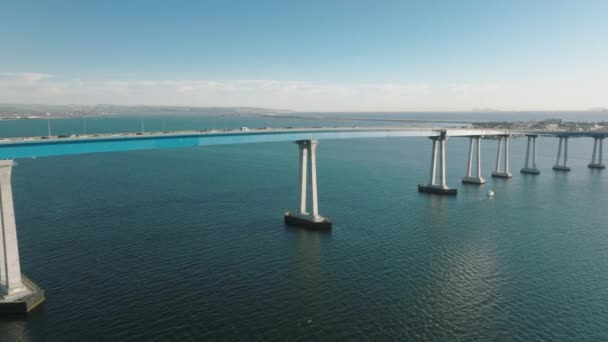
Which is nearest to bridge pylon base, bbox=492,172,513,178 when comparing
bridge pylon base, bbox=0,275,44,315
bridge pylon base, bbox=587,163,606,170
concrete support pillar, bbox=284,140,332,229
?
bridge pylon base, bbox=587,163,606,170

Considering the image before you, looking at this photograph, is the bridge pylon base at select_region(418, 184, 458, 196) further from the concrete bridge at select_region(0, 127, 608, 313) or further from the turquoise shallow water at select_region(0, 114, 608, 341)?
the turquoise shallow water at select_region(0, 114, 608, 341)

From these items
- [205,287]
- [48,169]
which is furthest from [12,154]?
[48,169]

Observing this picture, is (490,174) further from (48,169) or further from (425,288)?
(48,169)

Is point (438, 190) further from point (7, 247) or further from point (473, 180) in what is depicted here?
point (7, 247)

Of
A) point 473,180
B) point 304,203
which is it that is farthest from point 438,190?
point 304,203

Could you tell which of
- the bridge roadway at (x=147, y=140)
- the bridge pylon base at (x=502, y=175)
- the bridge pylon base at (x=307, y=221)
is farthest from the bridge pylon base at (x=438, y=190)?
the bridge pylon base at (x=307, y=221)

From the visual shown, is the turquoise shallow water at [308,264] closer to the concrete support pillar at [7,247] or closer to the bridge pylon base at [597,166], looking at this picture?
the concrete support pillar at [7,247]
